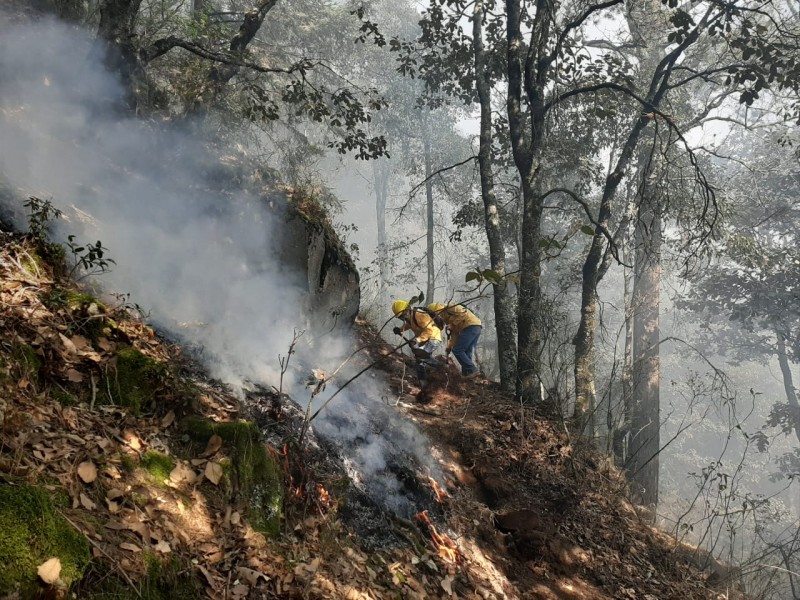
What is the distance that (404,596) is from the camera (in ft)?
11.1

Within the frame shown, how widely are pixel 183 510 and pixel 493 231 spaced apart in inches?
268

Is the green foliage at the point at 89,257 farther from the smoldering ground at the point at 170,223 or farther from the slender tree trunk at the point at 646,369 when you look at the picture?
the slender tree trunk at the point at 646,369

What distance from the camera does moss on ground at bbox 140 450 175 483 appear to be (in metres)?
2.79

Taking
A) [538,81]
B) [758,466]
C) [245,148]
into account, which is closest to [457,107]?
[245,148]

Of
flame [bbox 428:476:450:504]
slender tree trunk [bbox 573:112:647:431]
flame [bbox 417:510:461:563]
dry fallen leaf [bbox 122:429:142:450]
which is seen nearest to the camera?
dry fallen leaf [bbox 122:429:142:450]

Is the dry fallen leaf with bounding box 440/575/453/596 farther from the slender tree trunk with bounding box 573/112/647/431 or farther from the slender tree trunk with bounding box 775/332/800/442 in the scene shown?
the slender tree trunk with bounding box 775/332/800/442

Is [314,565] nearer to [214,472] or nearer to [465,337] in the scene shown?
[214,472]

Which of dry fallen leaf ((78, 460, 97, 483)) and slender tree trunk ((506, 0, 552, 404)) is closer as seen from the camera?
dry fallen leaf ((78, 460, 97, 483))

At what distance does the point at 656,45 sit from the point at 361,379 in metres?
14.0

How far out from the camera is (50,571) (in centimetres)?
186

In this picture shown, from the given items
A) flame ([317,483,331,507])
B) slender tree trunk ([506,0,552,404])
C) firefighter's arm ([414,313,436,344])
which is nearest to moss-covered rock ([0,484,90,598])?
flame ([317,483,331,507])

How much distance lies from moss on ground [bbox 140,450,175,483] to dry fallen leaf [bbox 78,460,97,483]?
12.7 inches

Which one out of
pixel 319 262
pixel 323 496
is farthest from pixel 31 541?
pixel 319 262

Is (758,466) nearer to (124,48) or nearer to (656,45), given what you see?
(656,45)
